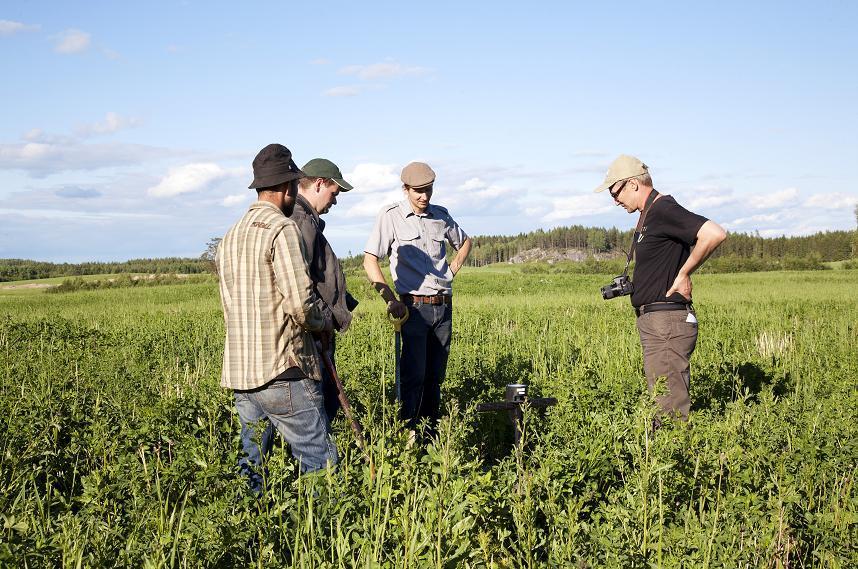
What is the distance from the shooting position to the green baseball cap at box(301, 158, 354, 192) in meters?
4.92

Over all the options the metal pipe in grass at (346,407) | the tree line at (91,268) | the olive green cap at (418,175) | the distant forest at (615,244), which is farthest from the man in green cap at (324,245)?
the distant forest at (615,244)

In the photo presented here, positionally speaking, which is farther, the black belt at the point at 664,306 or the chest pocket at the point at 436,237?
the chest pocket at the point at 436,237

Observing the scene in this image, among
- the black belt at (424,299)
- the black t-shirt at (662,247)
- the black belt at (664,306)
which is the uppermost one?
the black t-shirt at (662,247)

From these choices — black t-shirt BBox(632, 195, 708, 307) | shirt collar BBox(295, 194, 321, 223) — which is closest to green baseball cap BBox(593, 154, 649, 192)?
black t-shirt BBox(632, 195, 708, 307)

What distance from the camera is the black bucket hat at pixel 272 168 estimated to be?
3.66 metres

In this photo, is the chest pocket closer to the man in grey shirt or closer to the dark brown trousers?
the man in grey shirt

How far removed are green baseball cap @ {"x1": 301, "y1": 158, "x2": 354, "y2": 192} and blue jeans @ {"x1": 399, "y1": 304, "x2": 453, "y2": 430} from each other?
1358mm

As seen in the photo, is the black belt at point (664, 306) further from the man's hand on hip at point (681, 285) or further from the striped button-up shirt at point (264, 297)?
the striped button-up shirt at point (264, 297)

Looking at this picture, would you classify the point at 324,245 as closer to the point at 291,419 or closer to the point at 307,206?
the point at 307,206

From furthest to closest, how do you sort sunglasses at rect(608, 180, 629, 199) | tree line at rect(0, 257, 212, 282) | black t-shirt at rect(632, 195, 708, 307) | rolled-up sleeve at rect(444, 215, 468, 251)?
tree line at rect(0, 257, 212, 282), rolled-up sleeve at rect(444, 215, 468, 251), sunglasses at rect(608, 180, 629, 199), black t-shirt at rect(632, 195, 708, 307)

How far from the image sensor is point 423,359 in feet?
19.1

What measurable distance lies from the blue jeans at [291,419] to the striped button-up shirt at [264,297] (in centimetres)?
9

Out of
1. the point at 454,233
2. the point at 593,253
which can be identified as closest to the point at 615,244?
the point at 593,253

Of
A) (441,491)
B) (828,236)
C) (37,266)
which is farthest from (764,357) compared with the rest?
(828,236)
